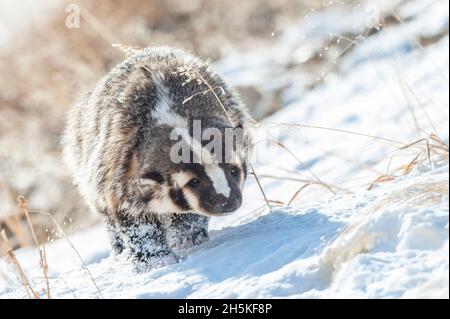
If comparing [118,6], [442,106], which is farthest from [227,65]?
[442,106]

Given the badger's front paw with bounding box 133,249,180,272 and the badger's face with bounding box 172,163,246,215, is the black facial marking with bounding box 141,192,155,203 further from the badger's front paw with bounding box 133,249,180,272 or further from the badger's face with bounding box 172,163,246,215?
the badger's front paw with bounding box 133,249,180,272

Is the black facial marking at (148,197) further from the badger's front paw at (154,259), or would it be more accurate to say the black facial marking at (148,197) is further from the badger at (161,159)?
the badger's front paw at (154,259)

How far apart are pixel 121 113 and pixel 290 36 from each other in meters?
7.76

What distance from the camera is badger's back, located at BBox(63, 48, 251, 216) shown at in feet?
12.7

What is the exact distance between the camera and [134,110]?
13.0 feet

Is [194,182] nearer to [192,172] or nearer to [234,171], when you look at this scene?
[192,172]

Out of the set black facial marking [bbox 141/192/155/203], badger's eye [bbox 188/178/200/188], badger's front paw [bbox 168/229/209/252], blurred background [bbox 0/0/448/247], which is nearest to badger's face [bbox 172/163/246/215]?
badger's eye [bbox 188/178/200/188]

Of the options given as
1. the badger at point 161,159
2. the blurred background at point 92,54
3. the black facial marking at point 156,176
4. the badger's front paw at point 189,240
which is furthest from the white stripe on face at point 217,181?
the blurred background at point 92,54

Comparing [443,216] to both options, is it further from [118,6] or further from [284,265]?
[118,6]

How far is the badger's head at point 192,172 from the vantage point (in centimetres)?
354

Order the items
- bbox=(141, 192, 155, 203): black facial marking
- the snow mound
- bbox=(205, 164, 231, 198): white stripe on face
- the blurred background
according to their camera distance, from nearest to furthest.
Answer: the snow mound
bbox=(205, 164, 231, 198): white stripe on face
bbox=(141, 192, 155, 203): black facial marking
the blurred background

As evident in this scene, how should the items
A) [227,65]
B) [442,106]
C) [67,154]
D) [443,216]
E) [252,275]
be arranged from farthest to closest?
[227,65]
[442,106]
[67,154]
[252,275]
[443,216]

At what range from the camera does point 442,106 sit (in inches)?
265

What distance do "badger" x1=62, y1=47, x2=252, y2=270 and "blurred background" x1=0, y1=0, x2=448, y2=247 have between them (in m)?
4.09
